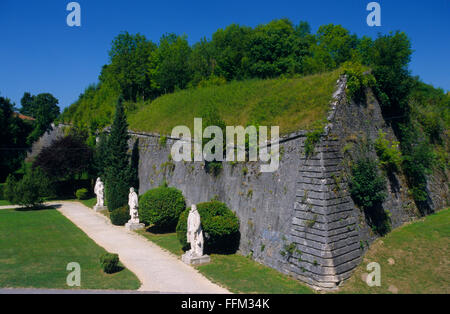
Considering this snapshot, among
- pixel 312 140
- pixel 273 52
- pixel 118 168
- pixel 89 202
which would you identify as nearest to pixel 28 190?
pixel 89 202

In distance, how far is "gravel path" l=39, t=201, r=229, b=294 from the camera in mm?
10812

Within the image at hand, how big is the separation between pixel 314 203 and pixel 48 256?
11.3 metres

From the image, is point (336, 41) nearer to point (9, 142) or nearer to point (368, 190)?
point (368, 190)

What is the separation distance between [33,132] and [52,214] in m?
30.5

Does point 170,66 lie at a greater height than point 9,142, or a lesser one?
greater

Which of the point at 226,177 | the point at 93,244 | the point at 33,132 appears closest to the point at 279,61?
the point at 226,177

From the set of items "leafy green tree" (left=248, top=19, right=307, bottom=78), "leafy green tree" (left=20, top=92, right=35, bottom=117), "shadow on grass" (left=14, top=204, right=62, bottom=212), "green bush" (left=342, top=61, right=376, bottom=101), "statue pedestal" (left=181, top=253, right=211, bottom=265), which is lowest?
"statue pedestal" (left=181, top=253, right=211, bottom=265)

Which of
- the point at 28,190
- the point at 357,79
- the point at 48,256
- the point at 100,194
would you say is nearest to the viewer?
the point at 357,79

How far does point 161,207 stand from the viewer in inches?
682

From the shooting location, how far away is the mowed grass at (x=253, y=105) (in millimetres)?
13883

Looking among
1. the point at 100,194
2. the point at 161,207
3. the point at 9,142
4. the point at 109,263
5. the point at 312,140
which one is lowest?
the point at 109,263

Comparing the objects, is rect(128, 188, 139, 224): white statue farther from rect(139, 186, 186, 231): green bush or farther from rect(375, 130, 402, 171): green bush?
rect(375, 130, 402, 171): green bush

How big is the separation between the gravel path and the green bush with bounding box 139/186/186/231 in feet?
3.90

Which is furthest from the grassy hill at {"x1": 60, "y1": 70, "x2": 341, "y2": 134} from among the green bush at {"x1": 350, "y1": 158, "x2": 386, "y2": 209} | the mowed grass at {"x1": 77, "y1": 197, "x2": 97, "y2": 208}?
the mowed grass at {"x1": 77, "y1": 197, "x2": 97, "y2": 208}
